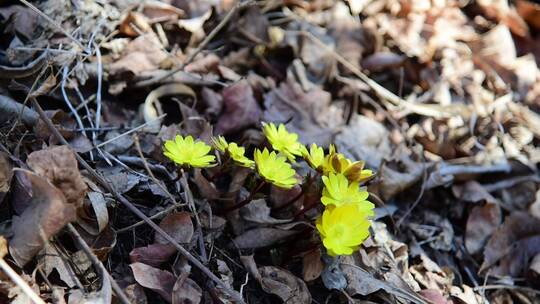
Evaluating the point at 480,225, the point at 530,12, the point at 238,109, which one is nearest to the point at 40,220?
the point at 238,109

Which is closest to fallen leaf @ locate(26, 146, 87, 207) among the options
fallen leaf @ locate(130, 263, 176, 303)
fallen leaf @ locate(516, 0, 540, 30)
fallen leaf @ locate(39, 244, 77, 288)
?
fallen leaf @ locate(39, 244, 77, 288)

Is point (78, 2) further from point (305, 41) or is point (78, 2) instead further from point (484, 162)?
point (484, 162)

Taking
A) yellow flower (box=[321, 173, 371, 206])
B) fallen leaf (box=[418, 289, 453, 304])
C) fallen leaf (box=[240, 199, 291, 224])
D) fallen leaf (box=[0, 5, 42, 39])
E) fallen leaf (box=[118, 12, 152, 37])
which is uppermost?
fallen leaf (box=[0, 5, 42, 39])

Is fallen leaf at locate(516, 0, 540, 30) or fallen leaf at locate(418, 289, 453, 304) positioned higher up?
fallen leaf at locate(516, 0, 540, 30)

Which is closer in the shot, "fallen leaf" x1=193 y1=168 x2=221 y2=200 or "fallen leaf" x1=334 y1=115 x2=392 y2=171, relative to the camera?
"fallen leaf" x1=193 y1=168 x2=221 y2=200

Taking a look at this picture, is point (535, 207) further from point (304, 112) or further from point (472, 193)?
point (304, 112)

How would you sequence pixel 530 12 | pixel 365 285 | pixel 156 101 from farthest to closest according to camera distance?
pixel 530 12, pixel 156 101, pixel 365 285

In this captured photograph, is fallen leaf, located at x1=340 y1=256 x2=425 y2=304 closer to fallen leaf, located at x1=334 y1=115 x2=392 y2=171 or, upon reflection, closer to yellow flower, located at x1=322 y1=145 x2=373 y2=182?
yellow flower, located at x1=322 y1=145 x2=373 y2=182

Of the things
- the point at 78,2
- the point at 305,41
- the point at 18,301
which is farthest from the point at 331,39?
the point at 18,301
